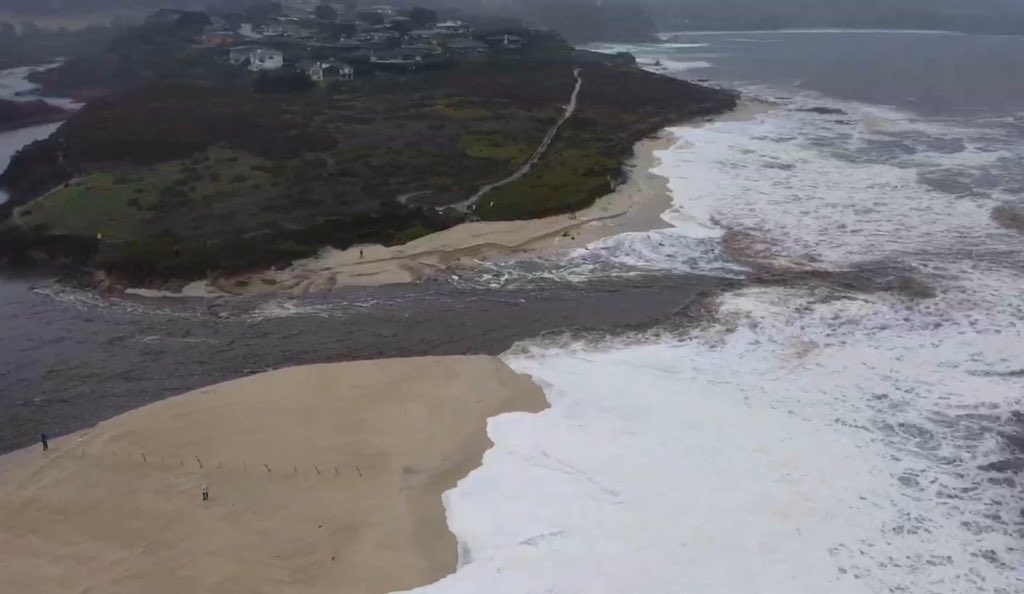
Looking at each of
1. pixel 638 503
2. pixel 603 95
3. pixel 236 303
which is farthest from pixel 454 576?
pixel 603 95

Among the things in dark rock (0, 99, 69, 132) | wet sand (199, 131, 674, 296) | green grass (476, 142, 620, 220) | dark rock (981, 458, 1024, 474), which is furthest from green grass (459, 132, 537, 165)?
dark rock (0, 99, 69, 132)

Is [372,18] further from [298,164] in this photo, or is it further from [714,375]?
[714,375]

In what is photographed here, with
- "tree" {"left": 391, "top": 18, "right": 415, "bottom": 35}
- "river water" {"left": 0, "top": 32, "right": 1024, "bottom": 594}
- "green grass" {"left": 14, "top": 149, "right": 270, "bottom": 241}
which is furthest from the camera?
"tree" {"left": 391, "top": 18, "right": 415, "bottom": 35}

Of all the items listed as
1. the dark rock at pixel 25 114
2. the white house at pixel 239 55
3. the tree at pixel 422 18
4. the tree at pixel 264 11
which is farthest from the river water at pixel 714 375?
the tree at pixel 264 11

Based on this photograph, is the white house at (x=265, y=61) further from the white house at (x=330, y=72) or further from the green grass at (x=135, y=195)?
the green grass at (x=135, y=195)

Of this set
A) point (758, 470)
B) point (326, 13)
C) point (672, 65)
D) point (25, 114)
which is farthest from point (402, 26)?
point (758, 470)

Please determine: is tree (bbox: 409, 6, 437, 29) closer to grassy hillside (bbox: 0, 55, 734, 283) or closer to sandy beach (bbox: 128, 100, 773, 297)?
grassy hillside (bbox: 0, 55, 734, 283)
